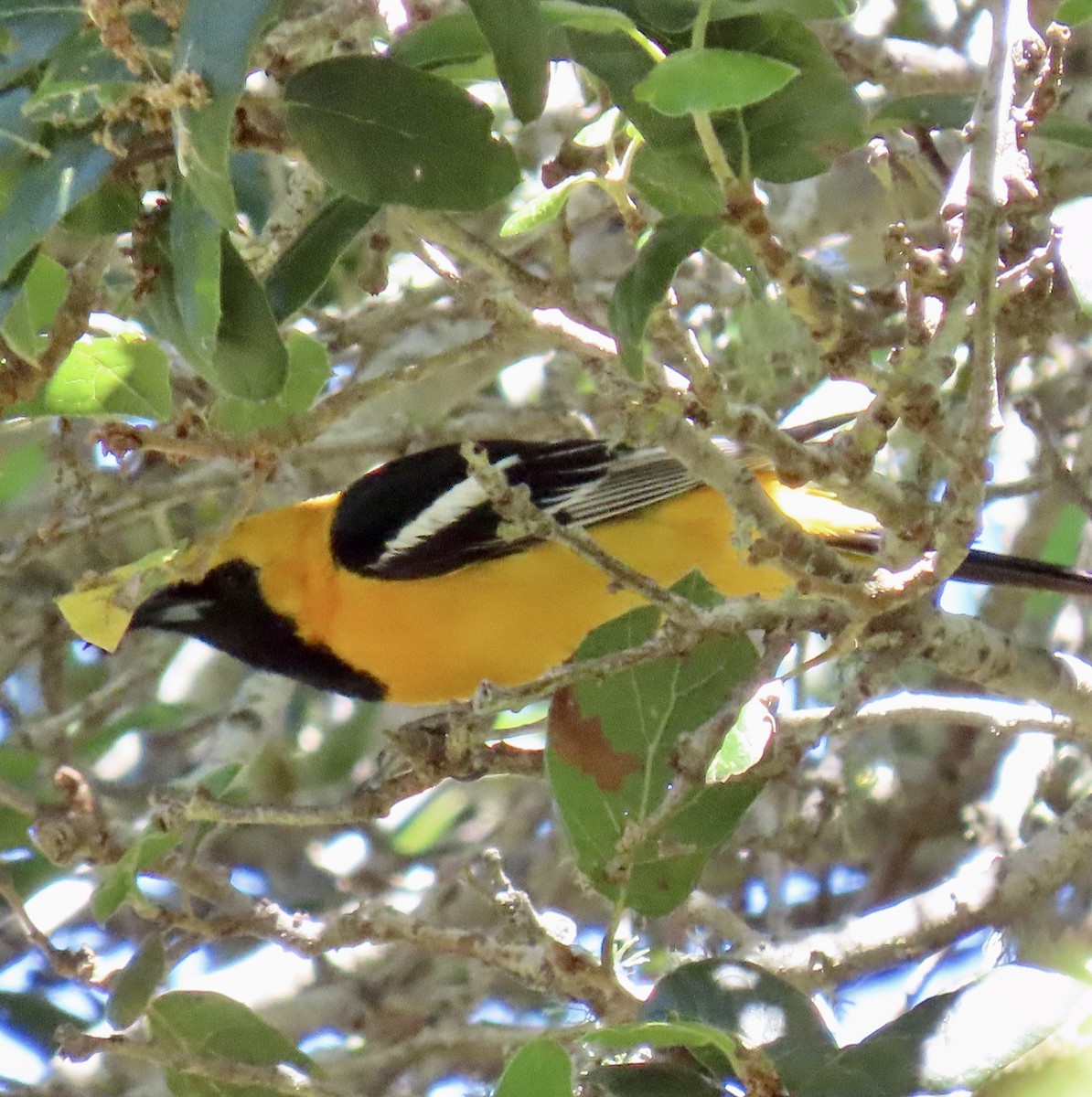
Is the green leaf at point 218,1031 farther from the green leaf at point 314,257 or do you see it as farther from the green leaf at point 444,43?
the green leaf at point 444,43

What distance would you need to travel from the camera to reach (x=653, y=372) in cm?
211

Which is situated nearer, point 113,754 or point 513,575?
point 513,575

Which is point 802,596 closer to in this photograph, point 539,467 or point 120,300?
point 120,300

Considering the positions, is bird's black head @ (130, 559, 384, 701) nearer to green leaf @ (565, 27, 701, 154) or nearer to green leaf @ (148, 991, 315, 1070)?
green leaf @ (148, 991, 315, 1070)

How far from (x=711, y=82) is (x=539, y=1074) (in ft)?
3.76

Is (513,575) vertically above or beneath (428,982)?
above

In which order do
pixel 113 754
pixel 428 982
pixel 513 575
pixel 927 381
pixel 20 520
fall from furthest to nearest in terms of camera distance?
1. pixel 113 754
2. pixel 20 520
3. pixel 428 982
4. pixel 513 575
5. pixel 927 381

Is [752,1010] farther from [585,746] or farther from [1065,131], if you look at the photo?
[1065,131]

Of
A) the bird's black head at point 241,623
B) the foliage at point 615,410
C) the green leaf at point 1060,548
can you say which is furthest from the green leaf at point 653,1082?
the green leaf at point 1060,548

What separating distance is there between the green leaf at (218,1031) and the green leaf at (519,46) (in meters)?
1.66

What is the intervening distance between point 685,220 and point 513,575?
2270 millimetres

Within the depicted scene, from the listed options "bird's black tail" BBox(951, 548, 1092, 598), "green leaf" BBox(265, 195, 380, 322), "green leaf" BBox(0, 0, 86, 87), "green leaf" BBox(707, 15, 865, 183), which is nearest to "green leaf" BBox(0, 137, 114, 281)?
"green leaf" BBox(0, 0, 86, 87)

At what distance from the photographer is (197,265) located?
6.23 feet

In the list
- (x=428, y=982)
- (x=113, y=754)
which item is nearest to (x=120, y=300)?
(x=428, y=982)
